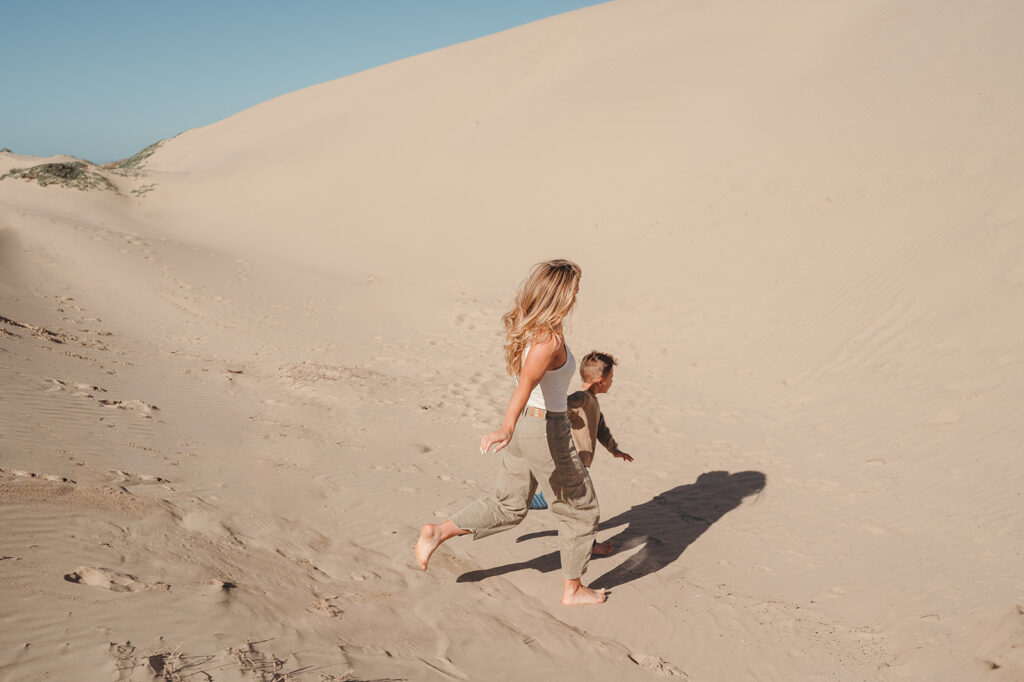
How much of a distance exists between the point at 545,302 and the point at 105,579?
223cm

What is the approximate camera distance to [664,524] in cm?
543

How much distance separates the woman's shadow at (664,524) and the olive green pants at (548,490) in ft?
1.65

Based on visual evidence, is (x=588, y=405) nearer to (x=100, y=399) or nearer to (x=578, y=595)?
(x=578, y=595)

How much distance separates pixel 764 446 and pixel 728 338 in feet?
10.2

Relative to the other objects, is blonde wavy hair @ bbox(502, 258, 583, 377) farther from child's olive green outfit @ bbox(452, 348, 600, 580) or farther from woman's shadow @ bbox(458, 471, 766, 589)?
woman's shadow @ bbox(458, 471, 766, 589)

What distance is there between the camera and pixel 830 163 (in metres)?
13.2

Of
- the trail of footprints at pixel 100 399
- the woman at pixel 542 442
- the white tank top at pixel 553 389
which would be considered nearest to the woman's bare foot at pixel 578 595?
the woman at pixel 542 442

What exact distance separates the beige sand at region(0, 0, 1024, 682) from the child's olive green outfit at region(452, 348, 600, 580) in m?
0.41

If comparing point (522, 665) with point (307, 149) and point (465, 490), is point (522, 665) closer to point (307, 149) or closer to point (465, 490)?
point (465, 490)

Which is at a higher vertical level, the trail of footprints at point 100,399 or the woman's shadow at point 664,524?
the woman's shadow at point 664,524

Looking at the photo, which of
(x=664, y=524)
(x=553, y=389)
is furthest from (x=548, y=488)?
(x=664, y=524)

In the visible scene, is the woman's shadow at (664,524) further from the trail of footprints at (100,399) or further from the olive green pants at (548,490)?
the trail of footprints at (100,399)

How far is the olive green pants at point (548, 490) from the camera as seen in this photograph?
3.53 m

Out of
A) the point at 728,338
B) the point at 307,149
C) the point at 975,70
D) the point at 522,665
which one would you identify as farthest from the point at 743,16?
the point at 522,665
